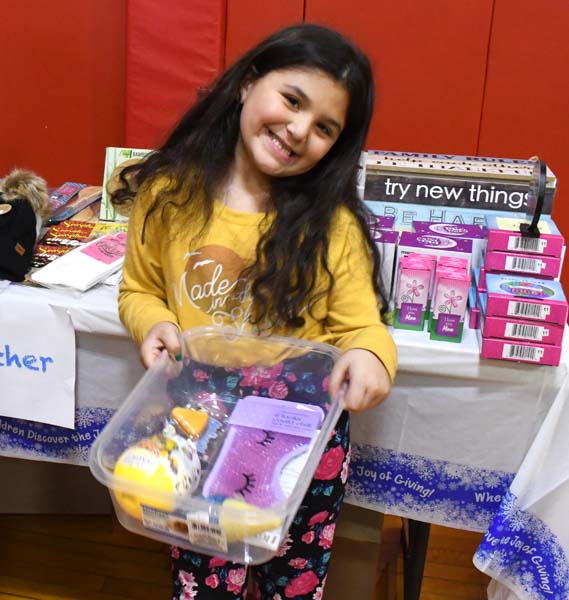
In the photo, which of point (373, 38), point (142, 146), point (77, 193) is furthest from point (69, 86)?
point (373, 38)

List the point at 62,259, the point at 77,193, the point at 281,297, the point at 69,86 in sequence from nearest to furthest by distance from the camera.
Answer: the point at 281,297 → the point at 62,259 → the point at 77,193 → the point at 69,86

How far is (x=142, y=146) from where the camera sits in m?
2.00

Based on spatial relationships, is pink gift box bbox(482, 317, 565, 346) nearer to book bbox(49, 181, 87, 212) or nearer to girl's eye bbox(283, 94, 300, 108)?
girl's eye bbox(283, 94, 300, 108)

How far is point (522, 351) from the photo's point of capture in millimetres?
1057

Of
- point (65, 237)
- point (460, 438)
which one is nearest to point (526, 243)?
point (460, 438)

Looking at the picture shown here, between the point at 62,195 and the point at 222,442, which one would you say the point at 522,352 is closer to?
the point at 222,442

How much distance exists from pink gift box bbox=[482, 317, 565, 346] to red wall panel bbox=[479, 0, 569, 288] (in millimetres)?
1097

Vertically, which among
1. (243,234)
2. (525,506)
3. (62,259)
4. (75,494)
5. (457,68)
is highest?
(457,68)

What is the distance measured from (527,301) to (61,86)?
5.17ft

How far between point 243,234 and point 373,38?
1.15 m

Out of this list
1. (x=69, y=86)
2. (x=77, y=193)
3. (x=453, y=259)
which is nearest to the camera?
(x=453, y=259)

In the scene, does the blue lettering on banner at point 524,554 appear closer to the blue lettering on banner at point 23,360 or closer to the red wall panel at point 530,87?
the blue lettering on banner at point 23,360

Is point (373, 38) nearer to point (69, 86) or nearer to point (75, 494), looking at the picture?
point (69, 86)

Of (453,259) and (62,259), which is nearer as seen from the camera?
(453,259)
